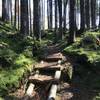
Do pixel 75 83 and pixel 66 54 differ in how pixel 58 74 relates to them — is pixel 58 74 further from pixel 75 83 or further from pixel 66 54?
pixel 66 54

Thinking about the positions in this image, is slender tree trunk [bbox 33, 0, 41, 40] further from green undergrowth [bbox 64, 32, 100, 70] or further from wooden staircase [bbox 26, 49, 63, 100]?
wooden staircase [bbox 26, 49, 63, 100]

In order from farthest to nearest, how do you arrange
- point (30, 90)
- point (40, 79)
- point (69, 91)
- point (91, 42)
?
point (91, 42) → point (40, 79) → point (69, 91) → point (30, 90)

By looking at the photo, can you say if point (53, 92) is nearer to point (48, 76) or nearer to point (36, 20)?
point (48, 76)

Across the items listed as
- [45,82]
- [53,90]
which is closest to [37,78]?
[45,82]

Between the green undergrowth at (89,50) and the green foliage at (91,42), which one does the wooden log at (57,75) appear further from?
the green foliage at (91,42)

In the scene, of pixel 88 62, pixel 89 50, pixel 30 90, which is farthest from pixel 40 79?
pixel 89 50

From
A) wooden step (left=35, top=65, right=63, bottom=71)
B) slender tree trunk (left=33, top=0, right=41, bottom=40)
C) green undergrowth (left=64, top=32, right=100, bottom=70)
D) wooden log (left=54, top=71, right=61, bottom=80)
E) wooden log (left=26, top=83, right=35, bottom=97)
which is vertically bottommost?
wooden log (left=26, top=83, right=35, bottom=97)

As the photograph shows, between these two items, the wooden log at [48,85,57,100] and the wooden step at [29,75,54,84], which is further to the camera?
the wooden step at [29,75,54,84]

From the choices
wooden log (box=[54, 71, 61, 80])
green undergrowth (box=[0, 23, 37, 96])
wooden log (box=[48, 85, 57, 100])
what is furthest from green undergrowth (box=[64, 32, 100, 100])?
green undergrowth (box=[0, 23, 37, 96])

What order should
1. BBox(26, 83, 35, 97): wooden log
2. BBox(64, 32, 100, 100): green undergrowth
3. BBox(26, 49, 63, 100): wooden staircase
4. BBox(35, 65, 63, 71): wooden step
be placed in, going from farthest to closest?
BBox(35, 65, 63, 71): wooden step
BBox(64, 32, 100, 100): green undergrowth
BBox(26, 49, 63, 100): wooden staircase
BBox(26, 83, 35, 97): wooden log

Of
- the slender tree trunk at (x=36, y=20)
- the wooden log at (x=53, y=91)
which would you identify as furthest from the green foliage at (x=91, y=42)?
the slender tree trunk at (x=36, y=20)

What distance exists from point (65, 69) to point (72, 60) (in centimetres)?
159

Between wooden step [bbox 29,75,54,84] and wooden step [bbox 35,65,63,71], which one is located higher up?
wooden step [bbox 35,65,63,71]

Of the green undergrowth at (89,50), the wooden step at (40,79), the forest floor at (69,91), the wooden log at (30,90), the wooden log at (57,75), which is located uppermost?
the green undergrowth at (89,50)
